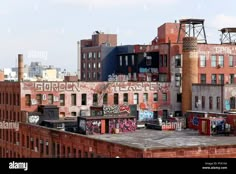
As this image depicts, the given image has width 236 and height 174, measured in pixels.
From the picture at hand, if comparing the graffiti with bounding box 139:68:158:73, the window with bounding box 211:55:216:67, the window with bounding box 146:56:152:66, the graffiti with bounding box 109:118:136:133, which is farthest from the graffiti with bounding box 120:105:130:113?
the window with bounding box 211:55:216:67

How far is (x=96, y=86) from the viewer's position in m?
83.3

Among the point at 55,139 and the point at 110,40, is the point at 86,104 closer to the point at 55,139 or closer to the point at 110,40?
the point at 55,139

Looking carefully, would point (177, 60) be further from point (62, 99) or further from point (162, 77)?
point (62, 99)

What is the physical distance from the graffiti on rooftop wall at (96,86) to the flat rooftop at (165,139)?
69.8ft

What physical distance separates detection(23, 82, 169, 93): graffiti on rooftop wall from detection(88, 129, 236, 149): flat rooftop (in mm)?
21280

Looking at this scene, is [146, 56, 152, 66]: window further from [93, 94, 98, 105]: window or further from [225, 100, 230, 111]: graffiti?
[225, 100, 230, 111]: graffiti

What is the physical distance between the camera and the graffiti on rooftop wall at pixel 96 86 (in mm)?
78938

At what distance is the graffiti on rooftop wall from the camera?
78938 millimetres

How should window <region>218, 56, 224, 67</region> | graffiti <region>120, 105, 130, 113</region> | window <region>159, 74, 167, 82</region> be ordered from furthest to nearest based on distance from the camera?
1. window <region>218, 56, 224, 67</region>
2. window <region>159, 74, 167, 82</region>
3. graffiti <region>120, 105, 130, 113</region>

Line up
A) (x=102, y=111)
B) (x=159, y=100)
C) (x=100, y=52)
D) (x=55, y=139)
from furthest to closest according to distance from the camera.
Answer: (x=100, y=52) → (x=159, y=100) → (x=102, y=111) → (x=55, y=139)

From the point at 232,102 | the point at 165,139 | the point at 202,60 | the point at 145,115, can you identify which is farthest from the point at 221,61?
the point at 165,139
